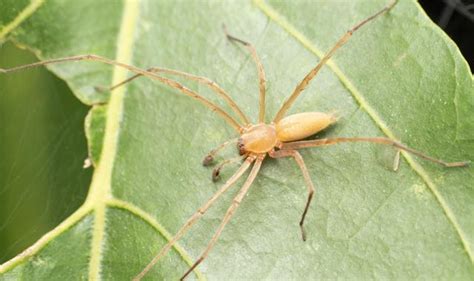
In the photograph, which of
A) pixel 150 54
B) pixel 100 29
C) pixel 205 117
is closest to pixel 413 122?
pixel 205 117

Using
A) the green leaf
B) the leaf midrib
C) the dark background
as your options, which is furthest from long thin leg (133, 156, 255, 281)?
the dark background

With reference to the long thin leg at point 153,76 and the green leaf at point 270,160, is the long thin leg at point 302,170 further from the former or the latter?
the long thin leg at point 153,76

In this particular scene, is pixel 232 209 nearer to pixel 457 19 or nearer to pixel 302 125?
pixel 302 125

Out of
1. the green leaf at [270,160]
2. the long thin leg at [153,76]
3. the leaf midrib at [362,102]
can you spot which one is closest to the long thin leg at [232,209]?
the green leaf at [270,160]

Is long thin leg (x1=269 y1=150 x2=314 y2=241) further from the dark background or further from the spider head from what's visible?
the dark background

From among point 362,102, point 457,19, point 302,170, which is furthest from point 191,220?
point 457,19

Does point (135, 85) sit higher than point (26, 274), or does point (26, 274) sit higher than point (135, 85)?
point (135, 85)

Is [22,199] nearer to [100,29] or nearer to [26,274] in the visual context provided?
[26,274]
